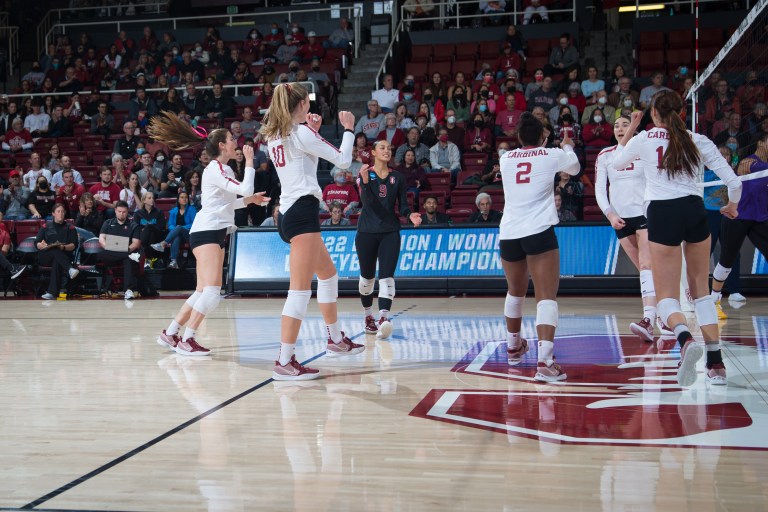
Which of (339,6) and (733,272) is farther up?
(339,6)

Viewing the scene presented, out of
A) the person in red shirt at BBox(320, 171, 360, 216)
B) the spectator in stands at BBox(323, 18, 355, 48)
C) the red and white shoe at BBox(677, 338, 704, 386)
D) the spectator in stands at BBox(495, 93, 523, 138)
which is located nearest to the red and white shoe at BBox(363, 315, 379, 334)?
the red and white shoe at BBox(677, 338, 704, 386)

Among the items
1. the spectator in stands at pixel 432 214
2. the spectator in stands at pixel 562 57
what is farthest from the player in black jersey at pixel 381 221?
the spectator in stands at pixel 562 57

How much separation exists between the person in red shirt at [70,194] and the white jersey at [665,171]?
45.1 feet

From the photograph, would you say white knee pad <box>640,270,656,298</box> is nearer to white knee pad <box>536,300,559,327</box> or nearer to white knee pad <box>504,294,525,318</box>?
white knee pad <box>504,294,525,318</box>

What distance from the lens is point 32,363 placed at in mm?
7051

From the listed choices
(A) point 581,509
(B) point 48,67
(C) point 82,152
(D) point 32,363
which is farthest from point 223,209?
(B) point 48,67

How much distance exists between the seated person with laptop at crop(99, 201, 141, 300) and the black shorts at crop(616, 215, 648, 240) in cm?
942

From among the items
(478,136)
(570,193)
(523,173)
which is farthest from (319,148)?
(478,136)

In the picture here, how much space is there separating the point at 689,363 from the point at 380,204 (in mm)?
4015

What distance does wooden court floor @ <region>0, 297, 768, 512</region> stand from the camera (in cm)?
335

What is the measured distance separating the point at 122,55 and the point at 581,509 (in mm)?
22557

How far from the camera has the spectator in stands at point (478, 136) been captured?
16.3 metres

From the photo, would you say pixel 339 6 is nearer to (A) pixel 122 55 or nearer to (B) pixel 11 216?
(A) pixel 122 55

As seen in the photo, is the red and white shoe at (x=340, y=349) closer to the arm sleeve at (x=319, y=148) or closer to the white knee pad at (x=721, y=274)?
the arm sleeve at (x=319, y=148)
